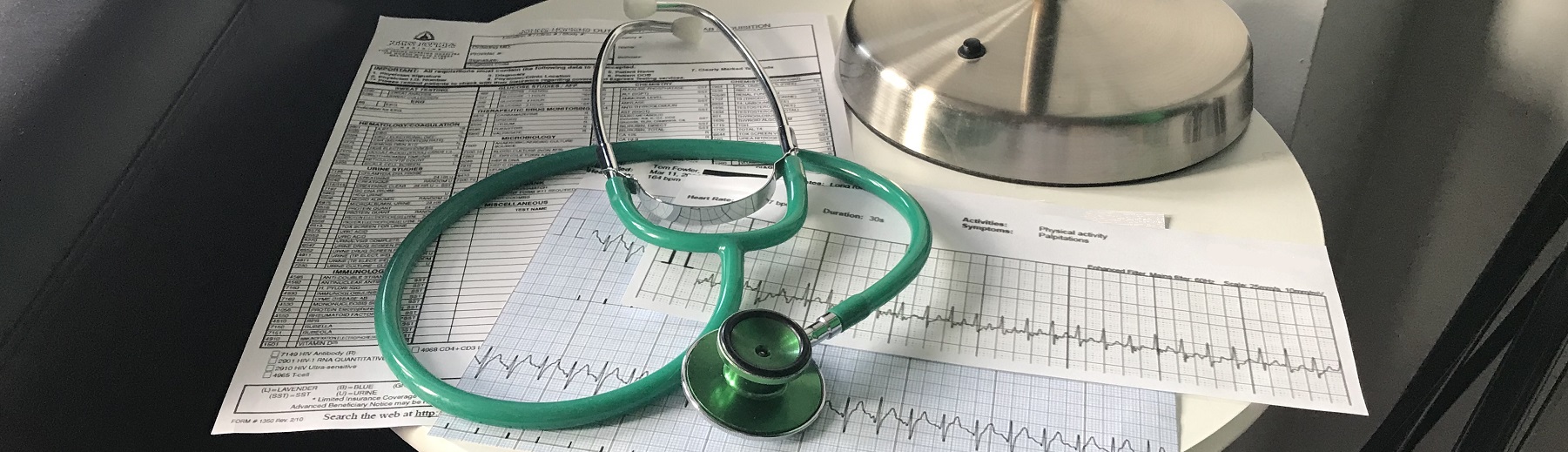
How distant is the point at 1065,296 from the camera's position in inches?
20.4

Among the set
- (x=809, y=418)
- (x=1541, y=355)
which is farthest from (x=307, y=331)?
(x=1541, y=355)

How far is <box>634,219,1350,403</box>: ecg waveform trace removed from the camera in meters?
0.48

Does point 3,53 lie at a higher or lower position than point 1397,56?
higher

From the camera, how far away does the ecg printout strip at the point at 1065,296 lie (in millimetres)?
476

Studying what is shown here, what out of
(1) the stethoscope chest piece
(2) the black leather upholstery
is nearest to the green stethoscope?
(1) the stethoscope chest piece

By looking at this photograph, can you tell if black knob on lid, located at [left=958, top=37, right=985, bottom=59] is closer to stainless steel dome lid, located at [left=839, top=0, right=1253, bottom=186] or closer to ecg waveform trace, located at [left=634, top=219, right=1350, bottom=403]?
stainless steel dome lid, located at [left=839, top=0, right=1253, bottom=186]

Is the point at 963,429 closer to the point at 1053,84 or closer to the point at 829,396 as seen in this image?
the point at 829,396

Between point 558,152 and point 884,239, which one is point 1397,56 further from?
point 558,152

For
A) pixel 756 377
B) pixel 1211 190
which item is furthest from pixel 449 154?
pixel 1211 190

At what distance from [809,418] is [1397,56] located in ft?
2.02

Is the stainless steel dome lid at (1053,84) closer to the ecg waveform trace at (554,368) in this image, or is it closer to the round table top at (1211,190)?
the round table top at (1211,190)

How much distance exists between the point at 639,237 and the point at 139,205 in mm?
233

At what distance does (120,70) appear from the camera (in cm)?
47

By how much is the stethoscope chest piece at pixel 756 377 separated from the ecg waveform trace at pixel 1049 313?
5 cm
